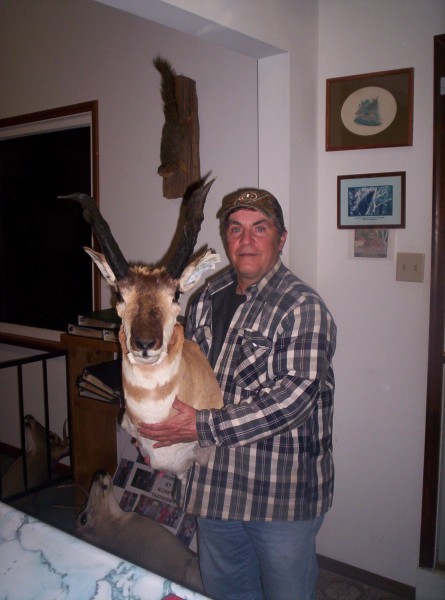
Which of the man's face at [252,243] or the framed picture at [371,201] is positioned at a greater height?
the framed picture at [371,201]

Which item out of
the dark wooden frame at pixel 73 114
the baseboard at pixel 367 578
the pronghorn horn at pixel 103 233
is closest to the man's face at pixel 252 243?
the pronghorn horn at pixel 103 233

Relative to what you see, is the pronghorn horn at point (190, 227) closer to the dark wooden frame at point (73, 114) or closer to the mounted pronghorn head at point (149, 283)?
the mounted pronghorn head at point (149, 283)

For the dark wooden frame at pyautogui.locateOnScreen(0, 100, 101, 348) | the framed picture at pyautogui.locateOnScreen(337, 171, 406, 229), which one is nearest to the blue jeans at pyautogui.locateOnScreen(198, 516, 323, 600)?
the framed picture at pyautogui.locateOnScreen(337, 171, 406, 229)

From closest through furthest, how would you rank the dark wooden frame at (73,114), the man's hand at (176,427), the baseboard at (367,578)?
the man's hand at (176,427) < the baseboard at (367,578) < the dark wooden frame at (73,114)

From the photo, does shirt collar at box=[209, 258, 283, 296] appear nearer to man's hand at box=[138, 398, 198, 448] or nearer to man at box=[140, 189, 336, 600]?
man at box=[140, 189, 336, 600]

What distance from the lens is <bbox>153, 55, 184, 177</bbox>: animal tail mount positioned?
8.92 ft

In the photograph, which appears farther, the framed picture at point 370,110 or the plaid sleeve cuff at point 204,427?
the framed picture at point 370,110

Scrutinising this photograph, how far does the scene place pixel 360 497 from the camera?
253 cm

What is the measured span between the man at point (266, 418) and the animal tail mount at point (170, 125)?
1.08m

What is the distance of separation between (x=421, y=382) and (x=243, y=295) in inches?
40.9

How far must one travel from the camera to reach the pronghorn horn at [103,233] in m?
1.36

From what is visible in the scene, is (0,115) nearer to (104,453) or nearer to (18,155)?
(18,155)

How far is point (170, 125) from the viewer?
2.73 meters

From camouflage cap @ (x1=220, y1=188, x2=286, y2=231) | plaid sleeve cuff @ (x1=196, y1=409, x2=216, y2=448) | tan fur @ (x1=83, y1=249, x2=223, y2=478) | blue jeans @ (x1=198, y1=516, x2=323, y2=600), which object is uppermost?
camouflage cap @ (x1=220, y1=188, x2=286, y2=231)
